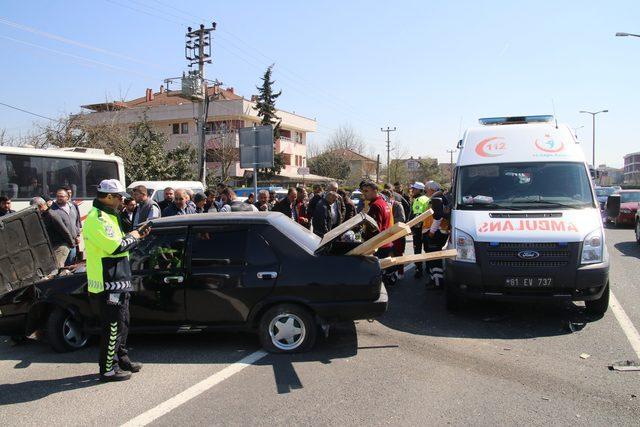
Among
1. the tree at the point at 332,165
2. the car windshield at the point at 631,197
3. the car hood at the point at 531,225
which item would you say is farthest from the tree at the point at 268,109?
the car hood at the point at 531,225

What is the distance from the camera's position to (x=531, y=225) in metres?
6.14

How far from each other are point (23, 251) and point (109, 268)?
85.0 inches

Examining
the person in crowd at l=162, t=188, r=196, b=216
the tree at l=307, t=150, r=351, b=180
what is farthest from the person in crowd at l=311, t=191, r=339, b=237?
the tree at l=307, t=150, r=351, b=180

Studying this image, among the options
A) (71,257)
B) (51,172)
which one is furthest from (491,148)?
(51,172)

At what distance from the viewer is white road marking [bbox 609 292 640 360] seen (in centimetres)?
549

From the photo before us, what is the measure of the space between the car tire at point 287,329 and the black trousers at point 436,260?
3856 mm

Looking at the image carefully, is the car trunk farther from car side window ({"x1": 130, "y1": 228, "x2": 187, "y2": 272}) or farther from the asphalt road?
car side window ({"x1": 130, "y1": 228, "x2": 187, "y2": 272})

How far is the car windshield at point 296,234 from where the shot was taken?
5410 mm

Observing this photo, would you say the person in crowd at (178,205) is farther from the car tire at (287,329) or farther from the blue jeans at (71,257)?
the car tire at (287,329)

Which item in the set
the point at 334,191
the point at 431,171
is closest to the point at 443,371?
the point at 334,191

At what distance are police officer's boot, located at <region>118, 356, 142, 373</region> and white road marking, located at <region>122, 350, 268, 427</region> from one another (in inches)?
28.9

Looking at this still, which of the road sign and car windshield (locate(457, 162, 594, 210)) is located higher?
the road sign

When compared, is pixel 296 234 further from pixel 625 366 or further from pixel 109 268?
pixel 625 366

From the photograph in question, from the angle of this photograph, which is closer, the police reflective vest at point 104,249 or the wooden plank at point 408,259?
the police reflective vest at point 104,249
